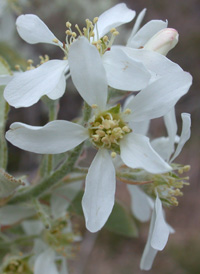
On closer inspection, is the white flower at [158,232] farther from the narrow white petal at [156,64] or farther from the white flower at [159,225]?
the narrow white petal at [156,64]

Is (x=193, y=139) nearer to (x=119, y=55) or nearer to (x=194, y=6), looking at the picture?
(x=194, y=6)

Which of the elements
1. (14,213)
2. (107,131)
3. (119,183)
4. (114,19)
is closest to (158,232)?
(107,131)

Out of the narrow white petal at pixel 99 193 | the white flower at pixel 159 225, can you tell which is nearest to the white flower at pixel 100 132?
the narrow white petal at pixel 99 193

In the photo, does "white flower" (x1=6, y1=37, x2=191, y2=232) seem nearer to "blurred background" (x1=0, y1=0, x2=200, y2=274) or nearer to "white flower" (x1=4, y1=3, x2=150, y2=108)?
"white flower" (x1=4, y1=3, x2=150, y2=108)

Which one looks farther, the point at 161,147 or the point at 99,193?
the point at 161,147

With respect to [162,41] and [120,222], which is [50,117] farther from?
[120,222]

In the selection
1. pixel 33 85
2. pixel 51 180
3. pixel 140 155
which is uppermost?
pixel 33 85
